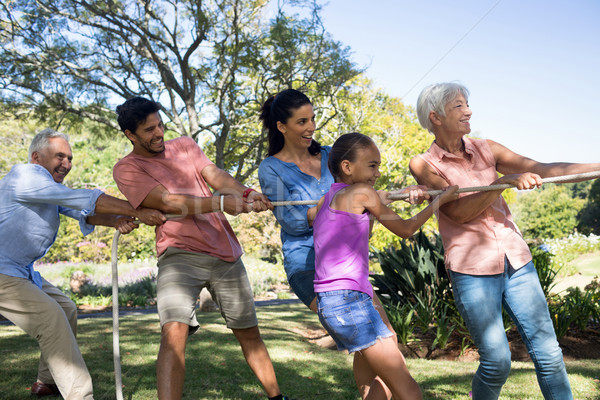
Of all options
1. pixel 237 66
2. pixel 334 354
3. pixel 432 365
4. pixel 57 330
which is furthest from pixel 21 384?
pixel 237 66

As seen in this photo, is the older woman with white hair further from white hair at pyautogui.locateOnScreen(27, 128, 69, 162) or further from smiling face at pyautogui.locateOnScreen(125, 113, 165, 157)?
white hair at pyautogui.locateOnScreen(27, 128, 69, 162)

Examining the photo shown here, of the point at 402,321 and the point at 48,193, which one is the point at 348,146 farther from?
the point at 402,321

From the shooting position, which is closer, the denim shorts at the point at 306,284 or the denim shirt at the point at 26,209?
the denim shorts at the point at 306,284

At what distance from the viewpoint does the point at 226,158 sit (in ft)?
41.4

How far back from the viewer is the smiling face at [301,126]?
344 cm

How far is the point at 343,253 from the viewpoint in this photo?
273 cm

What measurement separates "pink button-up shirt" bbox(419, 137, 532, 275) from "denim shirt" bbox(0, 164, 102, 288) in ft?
7.11

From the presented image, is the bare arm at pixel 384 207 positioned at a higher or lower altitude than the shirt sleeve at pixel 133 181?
lower

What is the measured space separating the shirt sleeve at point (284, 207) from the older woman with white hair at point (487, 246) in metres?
0.74

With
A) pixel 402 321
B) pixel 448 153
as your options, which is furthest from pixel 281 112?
pixel 402 321

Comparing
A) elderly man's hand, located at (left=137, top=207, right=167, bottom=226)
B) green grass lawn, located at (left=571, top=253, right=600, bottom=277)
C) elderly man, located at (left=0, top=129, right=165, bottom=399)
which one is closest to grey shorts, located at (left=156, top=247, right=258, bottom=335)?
elderly man's hand, located at (left=137, top=207, right=167, bottom=226)

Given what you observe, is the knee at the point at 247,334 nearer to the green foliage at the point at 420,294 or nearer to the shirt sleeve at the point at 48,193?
the shirt sleeve at the point at 48,193

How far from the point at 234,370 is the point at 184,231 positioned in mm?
2460

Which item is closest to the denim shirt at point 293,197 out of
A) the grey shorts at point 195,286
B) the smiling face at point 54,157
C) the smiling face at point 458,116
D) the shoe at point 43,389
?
the grey shorts at point 195,286
